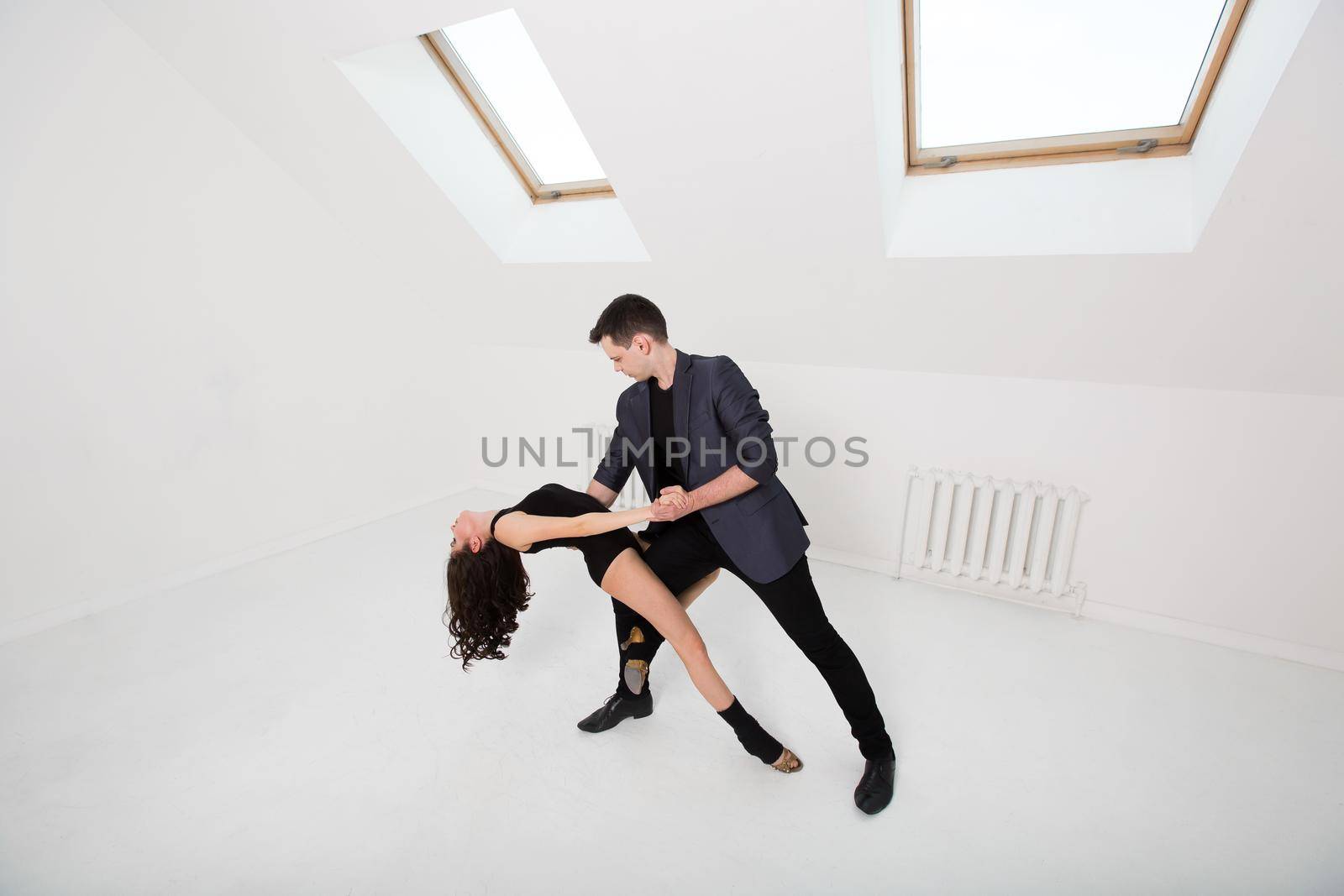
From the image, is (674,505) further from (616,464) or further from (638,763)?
(638,763)

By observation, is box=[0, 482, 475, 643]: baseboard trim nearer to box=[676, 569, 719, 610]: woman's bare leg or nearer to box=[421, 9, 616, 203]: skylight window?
box=[421, 9, 616, 203]: skylight window

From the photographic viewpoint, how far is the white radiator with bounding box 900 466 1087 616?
114 inches

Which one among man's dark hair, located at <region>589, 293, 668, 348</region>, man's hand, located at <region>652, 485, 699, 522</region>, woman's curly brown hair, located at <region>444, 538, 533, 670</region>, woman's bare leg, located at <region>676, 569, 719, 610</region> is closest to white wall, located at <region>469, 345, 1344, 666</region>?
woman's bare leg, located at <region>676, 569, 719, 610</region>

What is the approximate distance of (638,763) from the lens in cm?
211

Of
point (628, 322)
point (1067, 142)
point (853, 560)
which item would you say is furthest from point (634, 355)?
point (853, 560)

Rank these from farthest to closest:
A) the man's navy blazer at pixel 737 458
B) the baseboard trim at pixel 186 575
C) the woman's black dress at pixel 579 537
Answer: the baseboard trim at pixel 186 575 < the woman's black dress at pixel 579 537 < the man's navy blazer at pixel 737 458

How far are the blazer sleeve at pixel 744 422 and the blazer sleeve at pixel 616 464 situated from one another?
0.40 metres

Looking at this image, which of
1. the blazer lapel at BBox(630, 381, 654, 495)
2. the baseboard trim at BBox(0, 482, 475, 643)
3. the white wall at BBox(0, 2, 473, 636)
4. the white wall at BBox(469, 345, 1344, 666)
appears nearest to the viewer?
the blazer lapel at BBox(630, 381, 654, 495)

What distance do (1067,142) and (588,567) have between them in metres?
2.23

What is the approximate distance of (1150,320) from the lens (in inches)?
96.0

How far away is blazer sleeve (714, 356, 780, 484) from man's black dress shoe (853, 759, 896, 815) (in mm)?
905

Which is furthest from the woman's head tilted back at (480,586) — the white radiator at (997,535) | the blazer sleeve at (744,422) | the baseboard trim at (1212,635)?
the baseboard trim at (1212,635)

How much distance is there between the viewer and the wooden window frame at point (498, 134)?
2.95 metres

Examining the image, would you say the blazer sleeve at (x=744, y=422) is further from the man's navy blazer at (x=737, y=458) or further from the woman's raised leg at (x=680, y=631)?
the woman's raised leg at (x=680, y=631)
